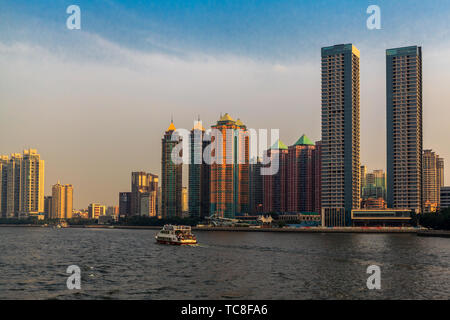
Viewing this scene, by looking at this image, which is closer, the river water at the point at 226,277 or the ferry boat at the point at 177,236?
the river water at the point at 226,277

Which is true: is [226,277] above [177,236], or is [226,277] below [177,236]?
above

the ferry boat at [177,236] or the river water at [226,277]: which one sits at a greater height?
the river water at [226,277]

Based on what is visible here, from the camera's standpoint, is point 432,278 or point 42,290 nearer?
point 42,290

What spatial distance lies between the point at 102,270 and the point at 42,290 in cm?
1696

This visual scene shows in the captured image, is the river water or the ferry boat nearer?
the river water

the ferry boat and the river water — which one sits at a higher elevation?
the river water

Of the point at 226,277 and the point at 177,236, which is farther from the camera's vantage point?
the point at 177,236
